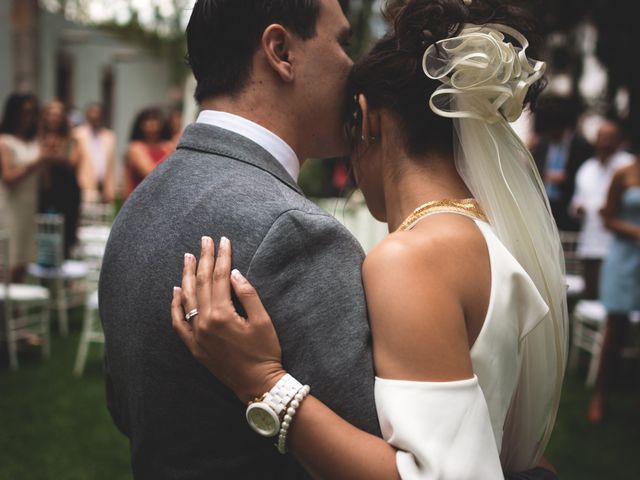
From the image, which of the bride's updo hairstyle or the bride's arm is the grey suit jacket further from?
the bride's updo hairstyle

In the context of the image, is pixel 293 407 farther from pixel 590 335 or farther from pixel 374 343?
pixel 590 335

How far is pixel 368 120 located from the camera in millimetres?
1746

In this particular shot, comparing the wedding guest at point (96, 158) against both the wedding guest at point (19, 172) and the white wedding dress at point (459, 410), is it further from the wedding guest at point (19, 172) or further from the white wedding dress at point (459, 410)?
the white wedding dress at point (459, 410)

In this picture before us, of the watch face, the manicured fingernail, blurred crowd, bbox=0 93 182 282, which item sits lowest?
blurred crowd, bbox=0 93 182 282

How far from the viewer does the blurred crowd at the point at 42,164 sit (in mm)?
7203

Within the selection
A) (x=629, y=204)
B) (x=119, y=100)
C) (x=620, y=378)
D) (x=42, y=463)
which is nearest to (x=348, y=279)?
(x=42, y=463)

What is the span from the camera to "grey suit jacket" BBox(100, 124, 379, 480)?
139cm

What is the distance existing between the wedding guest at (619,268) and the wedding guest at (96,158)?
7.08 m

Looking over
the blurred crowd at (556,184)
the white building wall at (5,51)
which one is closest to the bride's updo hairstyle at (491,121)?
the blurred crowd at (556,184)

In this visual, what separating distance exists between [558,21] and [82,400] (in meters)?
12.0

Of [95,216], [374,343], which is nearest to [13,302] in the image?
[95,216]

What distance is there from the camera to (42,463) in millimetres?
4656

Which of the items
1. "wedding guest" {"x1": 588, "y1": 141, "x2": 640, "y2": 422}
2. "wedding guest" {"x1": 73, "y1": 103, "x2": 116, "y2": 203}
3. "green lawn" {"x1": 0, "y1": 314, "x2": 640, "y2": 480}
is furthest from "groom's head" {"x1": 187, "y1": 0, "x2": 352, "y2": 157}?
"wedding guest" {"x1": 73, "y1": 103, "x2": 116, "y2": 203}

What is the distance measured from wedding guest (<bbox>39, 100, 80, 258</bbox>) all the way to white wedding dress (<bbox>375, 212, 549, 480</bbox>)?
6.85m
